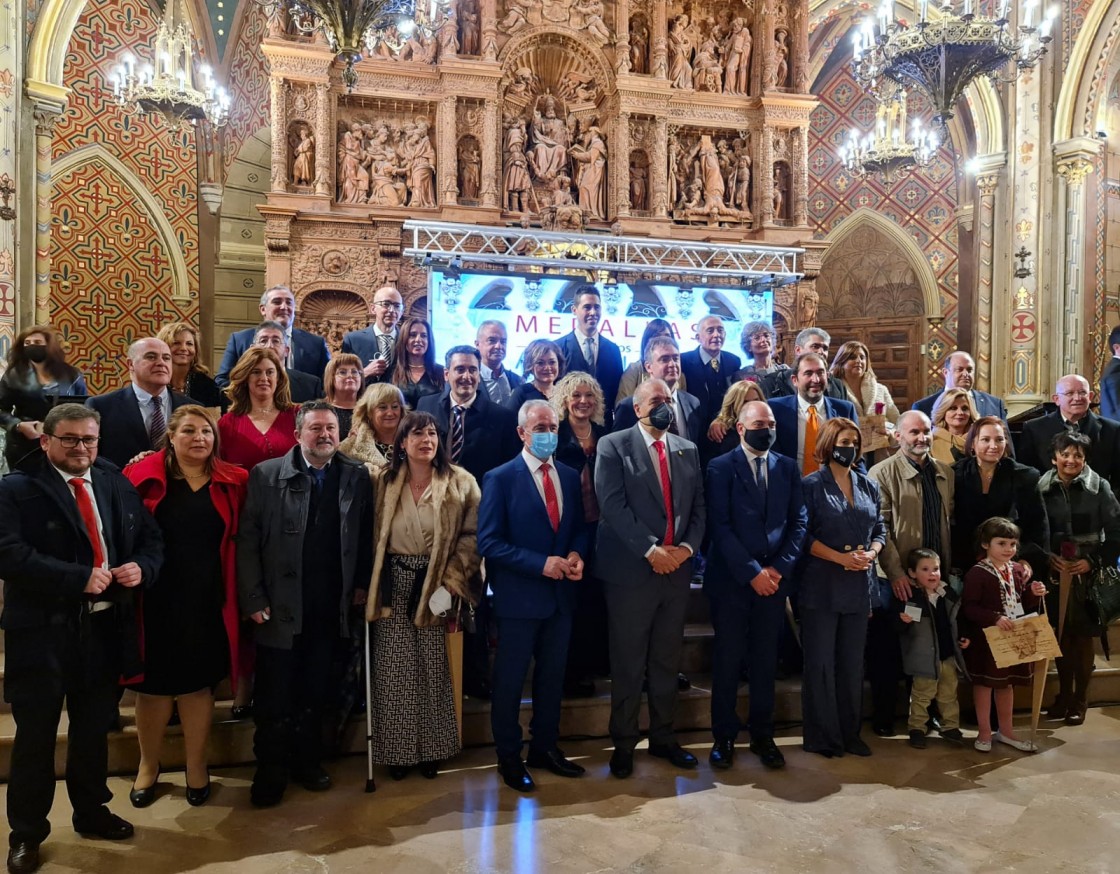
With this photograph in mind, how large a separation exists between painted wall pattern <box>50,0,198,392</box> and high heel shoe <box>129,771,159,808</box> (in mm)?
7187

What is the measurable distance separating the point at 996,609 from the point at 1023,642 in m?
0.18

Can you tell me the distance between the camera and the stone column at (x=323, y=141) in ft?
26.8

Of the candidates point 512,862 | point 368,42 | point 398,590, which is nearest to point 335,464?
point 398,590

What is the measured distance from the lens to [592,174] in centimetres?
898

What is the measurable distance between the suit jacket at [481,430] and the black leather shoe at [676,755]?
1485mm

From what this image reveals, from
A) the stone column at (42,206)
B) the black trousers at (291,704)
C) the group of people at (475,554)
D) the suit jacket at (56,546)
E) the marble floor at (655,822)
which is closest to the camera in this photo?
the suit jacket at (56,546)

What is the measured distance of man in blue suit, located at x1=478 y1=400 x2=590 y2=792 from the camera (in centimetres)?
345

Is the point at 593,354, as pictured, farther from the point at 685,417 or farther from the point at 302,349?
the point at 302,349

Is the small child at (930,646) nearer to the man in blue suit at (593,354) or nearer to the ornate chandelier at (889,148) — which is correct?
the man in blue suit at (593,354)

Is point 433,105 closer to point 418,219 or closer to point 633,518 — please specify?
point 418,219

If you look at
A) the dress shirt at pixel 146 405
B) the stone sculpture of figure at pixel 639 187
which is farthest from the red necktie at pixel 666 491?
the stone sculpture of figure at pixel 639 187

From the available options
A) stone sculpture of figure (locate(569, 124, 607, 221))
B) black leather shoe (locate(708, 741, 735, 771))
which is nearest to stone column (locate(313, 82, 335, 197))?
stone sculpture of figure (locate(569, 124, 607, 221))

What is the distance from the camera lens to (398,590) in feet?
11.5

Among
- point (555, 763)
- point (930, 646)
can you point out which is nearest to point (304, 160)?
point (555, 763)
